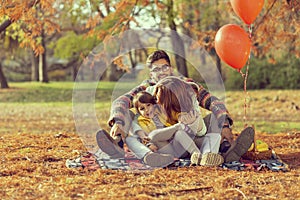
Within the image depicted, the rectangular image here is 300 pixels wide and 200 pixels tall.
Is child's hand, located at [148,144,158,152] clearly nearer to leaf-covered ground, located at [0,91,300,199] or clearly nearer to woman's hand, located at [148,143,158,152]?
woman's hand, located at [148,143,158,152]

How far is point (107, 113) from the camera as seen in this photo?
10.9 metres

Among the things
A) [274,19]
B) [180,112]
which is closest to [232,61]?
[180,112]

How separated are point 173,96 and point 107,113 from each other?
645cm

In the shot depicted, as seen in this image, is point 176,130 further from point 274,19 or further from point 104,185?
point 274,19

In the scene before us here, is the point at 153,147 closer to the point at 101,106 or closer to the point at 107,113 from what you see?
the point at 107,113

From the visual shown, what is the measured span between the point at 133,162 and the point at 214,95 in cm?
119

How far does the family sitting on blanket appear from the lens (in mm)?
4426

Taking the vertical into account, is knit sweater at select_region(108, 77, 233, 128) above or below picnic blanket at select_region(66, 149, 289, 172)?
above

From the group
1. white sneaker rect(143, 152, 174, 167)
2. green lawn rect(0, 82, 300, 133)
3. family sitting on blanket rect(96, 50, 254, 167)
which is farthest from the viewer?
green lawn rect(0, 82, 300, 133)

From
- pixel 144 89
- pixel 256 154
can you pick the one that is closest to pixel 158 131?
pixel 144 89

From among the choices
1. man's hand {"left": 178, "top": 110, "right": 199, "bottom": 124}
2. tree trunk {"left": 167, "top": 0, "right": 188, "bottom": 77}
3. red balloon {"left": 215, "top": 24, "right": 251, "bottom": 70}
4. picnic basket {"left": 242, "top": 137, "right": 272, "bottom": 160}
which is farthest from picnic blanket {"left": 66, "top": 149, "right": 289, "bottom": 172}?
tree trunk {"left": 167, "top": 0, "right": 188, "bottom": 77}

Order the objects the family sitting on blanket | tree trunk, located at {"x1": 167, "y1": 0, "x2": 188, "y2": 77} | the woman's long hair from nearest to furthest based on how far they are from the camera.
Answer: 1. the family sitting on blanket
2. the woman's long hair
3. tree trunk, located at {"x1": 167, "y1": 0, "x2": 188, "y2": 77}

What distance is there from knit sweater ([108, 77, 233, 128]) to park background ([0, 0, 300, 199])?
10.6 inches

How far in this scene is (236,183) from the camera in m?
3.81
